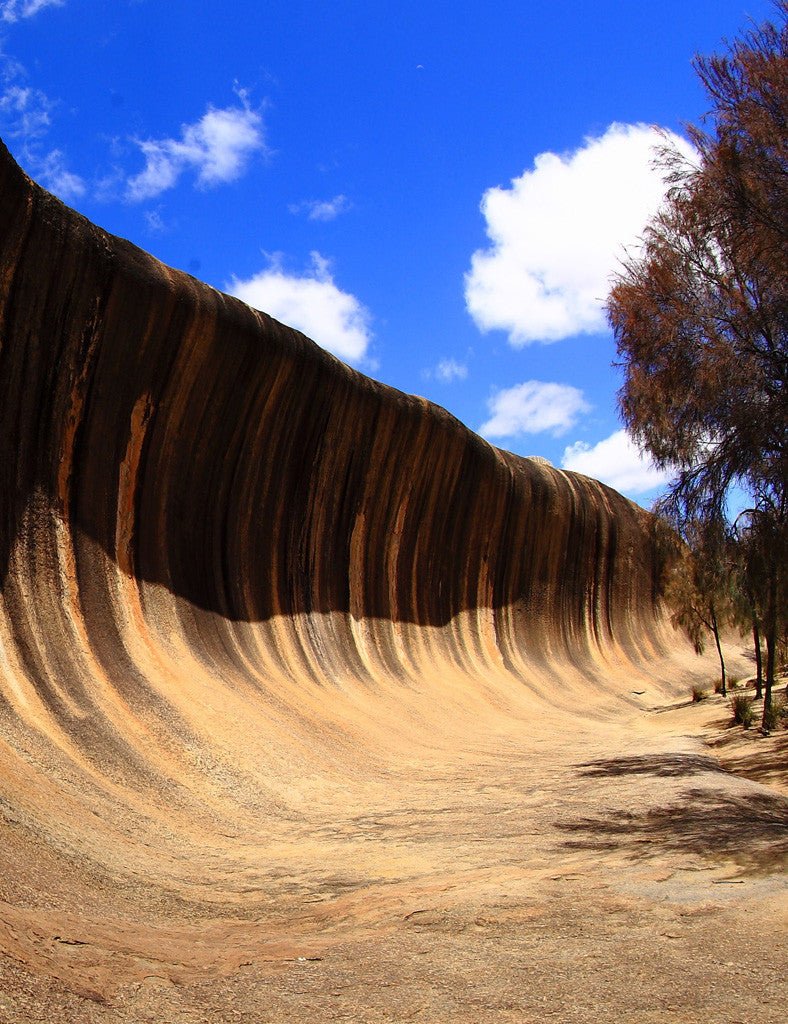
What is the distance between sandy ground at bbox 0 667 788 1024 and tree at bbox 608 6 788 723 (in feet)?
10.2

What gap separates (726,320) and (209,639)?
711 cm

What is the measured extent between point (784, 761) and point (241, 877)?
8.11 metres

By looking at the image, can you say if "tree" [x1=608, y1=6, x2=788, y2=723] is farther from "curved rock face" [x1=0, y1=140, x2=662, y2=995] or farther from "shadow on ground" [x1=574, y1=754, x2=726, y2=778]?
"curved rock face" [x1=0, y1=140, x2=662, y2=995]

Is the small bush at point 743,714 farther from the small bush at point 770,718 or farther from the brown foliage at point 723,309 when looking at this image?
the brown foliage at point 723,309

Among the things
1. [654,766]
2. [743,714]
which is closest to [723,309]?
[654,766]

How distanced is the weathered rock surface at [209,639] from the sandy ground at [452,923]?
5cm

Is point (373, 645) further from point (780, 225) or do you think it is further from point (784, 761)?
point (780, 225)

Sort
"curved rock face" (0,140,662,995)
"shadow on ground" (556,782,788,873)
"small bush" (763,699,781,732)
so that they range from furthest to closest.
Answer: "small bush" (763,699,781,732), "curved rock face" (0,140,662,995), "shadow on ground" (556,782,788,873)

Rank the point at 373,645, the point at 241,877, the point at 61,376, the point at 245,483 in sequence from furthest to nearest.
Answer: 1. the point at 373,645
2. the point at 245,483
3. the point at 61,376
4. the point at 241,877

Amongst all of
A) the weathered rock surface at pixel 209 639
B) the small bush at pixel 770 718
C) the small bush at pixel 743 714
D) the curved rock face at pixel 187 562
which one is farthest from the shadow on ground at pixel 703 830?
the small bush at pixel 743 714

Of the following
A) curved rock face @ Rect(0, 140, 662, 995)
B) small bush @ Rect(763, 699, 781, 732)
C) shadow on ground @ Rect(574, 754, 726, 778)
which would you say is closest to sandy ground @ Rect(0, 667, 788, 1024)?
curved rock face @ Rect(0, 140, 662, 995)

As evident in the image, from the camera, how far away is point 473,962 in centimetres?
471

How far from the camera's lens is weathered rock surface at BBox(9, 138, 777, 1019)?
6078 millimetres

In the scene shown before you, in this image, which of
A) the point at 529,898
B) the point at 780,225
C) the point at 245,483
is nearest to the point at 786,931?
the point at 529,898
